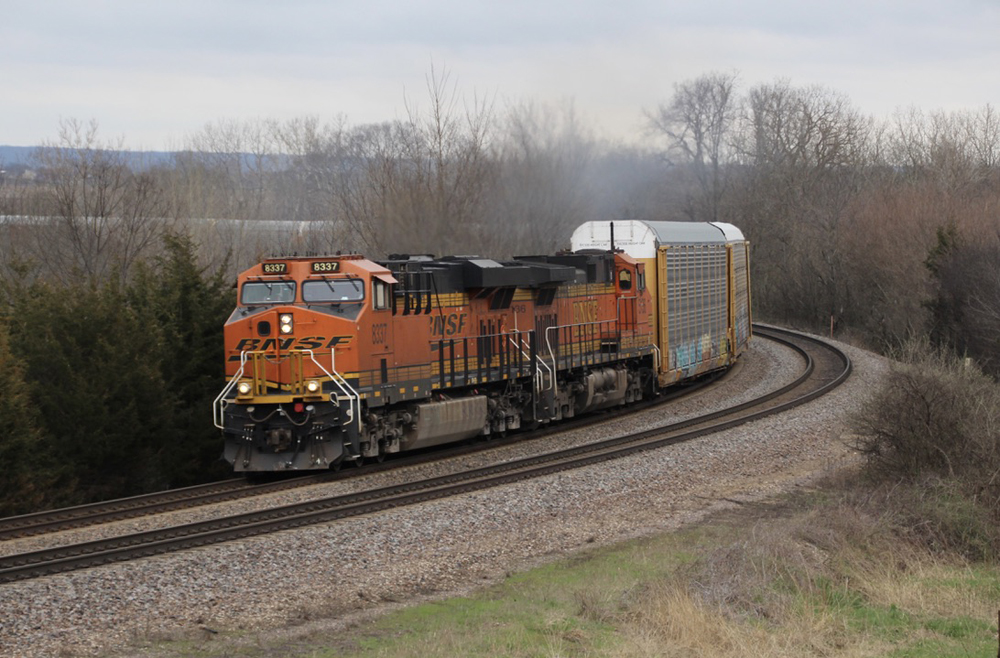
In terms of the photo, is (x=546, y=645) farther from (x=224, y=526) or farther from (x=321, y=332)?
(x=321, y=332)

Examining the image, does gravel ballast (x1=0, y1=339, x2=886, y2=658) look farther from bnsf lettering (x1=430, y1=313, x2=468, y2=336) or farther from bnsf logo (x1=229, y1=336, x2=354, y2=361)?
bnsf lettering (x1=430, y1=313, x2=468, y2=336)

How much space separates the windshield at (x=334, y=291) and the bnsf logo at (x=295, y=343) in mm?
594

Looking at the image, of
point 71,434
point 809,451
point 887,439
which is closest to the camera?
point 887,439

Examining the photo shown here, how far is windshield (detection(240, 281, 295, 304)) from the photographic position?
15.4m

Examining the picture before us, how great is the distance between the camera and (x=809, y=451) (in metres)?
17.7

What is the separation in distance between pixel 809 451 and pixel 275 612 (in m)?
11.3

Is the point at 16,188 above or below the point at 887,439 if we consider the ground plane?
above

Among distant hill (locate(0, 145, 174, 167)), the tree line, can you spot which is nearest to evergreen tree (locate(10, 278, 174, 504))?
the tree line

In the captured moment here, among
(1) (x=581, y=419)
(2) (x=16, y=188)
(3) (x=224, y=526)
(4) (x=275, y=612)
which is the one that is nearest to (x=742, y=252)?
(1) (x=581, y=419)

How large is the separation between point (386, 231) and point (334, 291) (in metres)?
14.7

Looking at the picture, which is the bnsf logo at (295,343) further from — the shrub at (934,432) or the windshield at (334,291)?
the shrub at (934,432)

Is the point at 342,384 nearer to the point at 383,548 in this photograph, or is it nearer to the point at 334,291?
the point at 334,291

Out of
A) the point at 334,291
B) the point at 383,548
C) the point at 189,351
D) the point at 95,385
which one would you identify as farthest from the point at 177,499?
the point at 189,351

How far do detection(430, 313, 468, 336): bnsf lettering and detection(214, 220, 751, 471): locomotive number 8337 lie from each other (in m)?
0.03
